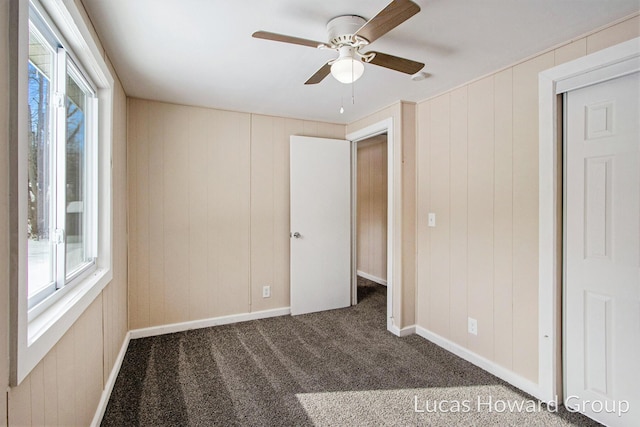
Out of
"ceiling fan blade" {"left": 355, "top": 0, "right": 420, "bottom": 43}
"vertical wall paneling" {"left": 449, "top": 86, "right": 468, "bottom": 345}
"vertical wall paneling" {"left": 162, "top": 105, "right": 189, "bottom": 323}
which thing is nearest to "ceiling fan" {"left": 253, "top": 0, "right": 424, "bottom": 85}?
"ceiling fan blade" {"left": 355, "top": 0, "right": 420, "bottom": 43}

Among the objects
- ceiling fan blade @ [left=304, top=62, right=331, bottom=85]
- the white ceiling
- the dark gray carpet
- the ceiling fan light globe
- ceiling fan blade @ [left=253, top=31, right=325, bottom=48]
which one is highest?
the white ceiling

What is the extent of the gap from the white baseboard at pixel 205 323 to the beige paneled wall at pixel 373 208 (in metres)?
2.01

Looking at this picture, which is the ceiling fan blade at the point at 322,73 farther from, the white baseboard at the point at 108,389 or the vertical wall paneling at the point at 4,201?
the white baseboard at the point at 108,389

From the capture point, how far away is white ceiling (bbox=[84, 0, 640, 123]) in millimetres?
1635

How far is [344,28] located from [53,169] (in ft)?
5.10

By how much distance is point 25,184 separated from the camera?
0.96m

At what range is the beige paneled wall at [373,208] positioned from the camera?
5.12m

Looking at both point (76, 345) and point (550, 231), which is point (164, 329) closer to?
point (76, 345)

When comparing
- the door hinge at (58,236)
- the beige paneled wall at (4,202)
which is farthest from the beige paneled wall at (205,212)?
the beige paneled wall at (4,202)

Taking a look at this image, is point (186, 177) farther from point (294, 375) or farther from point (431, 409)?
point (431, 409)

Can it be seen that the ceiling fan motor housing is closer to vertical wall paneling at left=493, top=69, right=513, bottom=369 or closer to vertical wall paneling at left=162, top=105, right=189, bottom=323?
vertical wall paneling at left=493, top=69, right=513, bottom=369

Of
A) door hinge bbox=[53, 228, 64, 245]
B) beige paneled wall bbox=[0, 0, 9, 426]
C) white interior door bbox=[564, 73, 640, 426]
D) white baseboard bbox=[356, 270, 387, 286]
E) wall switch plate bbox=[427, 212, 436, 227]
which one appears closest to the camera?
beige paneled wall bbox=[0, 0, 9, 426]

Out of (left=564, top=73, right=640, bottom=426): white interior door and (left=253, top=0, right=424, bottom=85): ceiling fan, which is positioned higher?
(left=253, top=0, right=424, bottom=85): ceiling fan

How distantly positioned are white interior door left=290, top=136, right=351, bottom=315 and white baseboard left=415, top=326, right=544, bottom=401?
1.16 m
